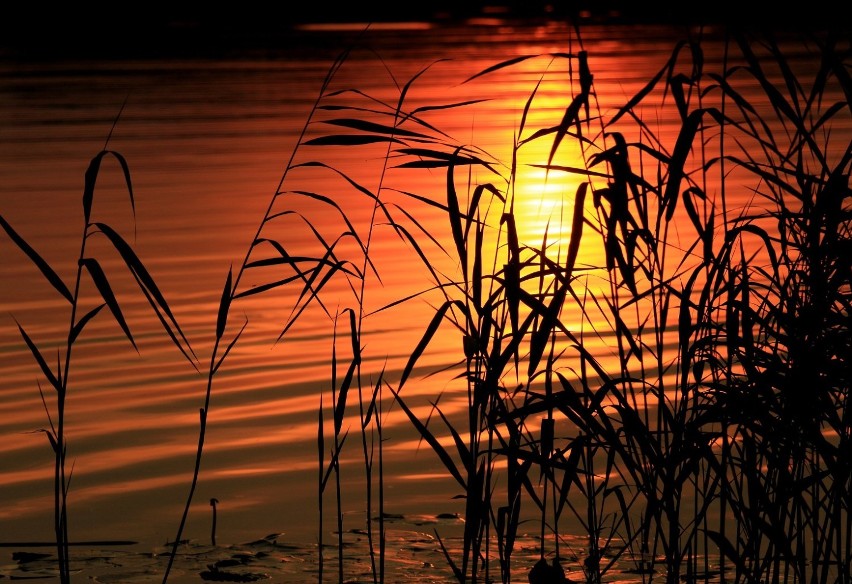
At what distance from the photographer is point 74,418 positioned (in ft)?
22.9

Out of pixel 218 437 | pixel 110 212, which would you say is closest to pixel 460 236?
pixel 218 437

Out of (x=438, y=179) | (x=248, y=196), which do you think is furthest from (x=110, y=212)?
(x=438, y=179)

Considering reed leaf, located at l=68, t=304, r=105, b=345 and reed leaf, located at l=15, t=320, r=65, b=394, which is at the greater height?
reed leaf, located at l=68, t=304, r=105, b=345

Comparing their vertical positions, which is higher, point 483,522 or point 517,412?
point 517,412

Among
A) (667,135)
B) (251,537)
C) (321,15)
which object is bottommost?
(251,537)

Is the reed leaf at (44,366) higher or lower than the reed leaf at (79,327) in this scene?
lower

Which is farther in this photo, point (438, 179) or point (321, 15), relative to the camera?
point (321, 15)

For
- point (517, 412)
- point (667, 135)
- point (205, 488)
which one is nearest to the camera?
point (517, 412)

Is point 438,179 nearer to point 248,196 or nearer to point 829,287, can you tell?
point 248,196

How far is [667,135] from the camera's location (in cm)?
1766

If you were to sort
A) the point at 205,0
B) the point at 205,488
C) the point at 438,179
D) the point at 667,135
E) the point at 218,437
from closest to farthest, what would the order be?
the point at 205,488 < the point at 218,437 < the point at 438,179 < the point at 667,135 < the point at 205,0

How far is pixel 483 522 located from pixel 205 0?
5049 cm

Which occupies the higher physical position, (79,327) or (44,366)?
(79,327)

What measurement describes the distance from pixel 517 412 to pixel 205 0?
50.5 m
